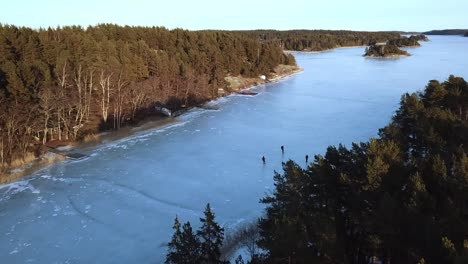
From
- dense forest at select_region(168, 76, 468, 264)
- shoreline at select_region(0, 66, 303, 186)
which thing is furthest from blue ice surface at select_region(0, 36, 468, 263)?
dense forest at select_region(168, 76, 468, 264)

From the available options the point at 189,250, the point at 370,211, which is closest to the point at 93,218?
the point at 189,250

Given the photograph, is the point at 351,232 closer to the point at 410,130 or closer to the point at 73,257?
the point at 73,257

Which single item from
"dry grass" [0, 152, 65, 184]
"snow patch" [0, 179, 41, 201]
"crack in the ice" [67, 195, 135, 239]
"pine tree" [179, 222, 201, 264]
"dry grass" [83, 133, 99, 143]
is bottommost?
"crack in the ice" [67, 195, 135, 239]

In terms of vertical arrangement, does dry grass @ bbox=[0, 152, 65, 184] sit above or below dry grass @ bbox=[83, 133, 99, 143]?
below

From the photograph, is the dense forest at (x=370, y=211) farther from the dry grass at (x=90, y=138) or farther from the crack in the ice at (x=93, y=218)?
the dry grass at (x=90, y=138)

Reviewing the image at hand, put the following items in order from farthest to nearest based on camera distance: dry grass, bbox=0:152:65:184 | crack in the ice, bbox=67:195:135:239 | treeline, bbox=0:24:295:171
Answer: treeline, bbox=0:24:295:171 → dry grass, bbox=0:152:65:184 → crack in the ice, bbox=67:195:135:239

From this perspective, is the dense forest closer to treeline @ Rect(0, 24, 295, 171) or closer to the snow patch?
the snow patch

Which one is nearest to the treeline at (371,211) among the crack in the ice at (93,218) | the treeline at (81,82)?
the crack in the ice at (93,218)

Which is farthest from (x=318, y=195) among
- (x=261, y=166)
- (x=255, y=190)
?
(x=261, y=166)
